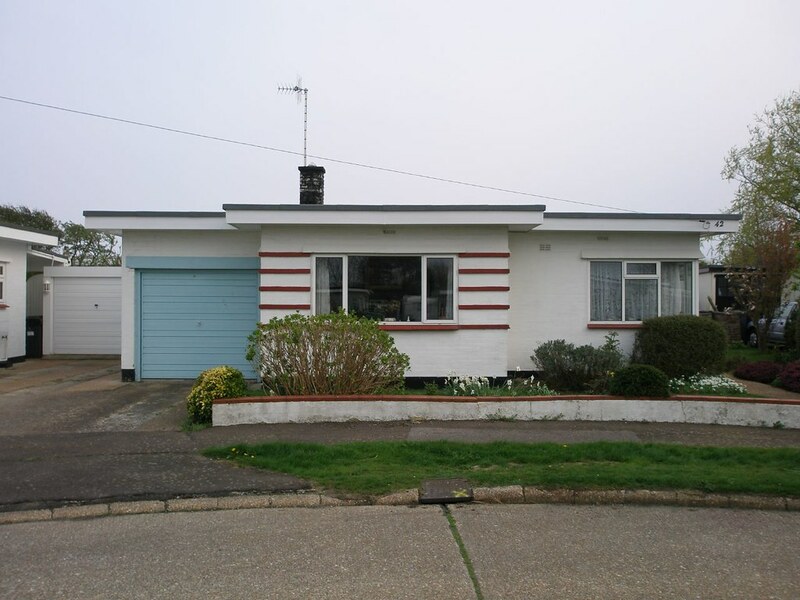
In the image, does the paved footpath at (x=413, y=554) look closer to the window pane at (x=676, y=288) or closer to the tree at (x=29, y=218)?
the window pane at (x=676, y=288)

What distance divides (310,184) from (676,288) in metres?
7.99

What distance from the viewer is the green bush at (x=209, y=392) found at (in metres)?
10.0

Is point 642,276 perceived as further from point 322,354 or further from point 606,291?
point 322,354

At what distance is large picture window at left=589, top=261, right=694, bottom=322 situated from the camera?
45.9ft

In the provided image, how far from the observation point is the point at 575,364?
12.5m

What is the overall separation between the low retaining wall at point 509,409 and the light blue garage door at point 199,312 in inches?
170

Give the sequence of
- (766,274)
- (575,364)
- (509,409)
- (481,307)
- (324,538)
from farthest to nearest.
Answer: (766,274), (481,307), (575,364), (509,409), (324,538)

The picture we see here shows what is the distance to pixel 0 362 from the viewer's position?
1675cm

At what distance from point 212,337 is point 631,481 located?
9.62 meters

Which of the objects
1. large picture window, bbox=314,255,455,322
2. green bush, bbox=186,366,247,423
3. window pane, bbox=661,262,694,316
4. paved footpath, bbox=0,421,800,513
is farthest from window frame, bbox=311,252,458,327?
window pane, bbox=661,262,694,316

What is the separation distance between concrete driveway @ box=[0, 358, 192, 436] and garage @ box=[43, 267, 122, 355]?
107 inches

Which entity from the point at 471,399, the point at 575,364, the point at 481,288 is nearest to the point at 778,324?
the point at 575,364

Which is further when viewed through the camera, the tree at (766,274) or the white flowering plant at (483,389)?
the tree at (766,274)

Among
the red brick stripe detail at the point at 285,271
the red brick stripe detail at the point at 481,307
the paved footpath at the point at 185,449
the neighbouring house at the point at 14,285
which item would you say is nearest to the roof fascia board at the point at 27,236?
the neighbouring house at the point at 14,285
